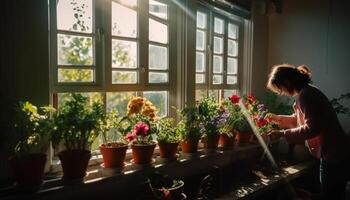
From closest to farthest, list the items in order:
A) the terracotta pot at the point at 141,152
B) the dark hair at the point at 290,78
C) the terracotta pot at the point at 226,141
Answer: the terracotta pot at the point at 141,152 → the dark hair at the point at 290,78 → the terracotta pot at the point at 226,141

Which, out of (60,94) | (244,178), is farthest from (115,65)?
(244,178)

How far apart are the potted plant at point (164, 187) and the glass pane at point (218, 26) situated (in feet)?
6.17

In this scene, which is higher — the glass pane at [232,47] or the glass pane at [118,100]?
the glass pane at [232,47]

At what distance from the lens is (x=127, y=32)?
249 centimetres

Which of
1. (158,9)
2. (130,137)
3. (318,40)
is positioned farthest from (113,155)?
(318,40)

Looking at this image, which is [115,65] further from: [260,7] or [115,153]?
[260,7]

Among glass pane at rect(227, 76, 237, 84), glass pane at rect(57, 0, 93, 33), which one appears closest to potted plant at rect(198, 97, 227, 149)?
glass pane at rect(227, 76, 237, 84)

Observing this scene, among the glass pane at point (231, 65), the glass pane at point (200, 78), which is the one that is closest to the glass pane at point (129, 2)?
the glass pane at point (200, 78)

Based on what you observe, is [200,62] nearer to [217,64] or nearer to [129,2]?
[217,64]

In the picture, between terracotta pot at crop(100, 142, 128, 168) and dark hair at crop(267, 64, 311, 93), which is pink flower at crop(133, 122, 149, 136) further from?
dark hair at crop(267, 64, 311, 93)

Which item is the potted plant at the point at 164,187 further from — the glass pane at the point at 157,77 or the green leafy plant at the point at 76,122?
the glass pane at the point at 157,77

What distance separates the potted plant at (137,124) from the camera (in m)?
2.20

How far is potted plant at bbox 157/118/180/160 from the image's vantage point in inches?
94.8

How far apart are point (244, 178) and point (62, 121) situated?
184cm
